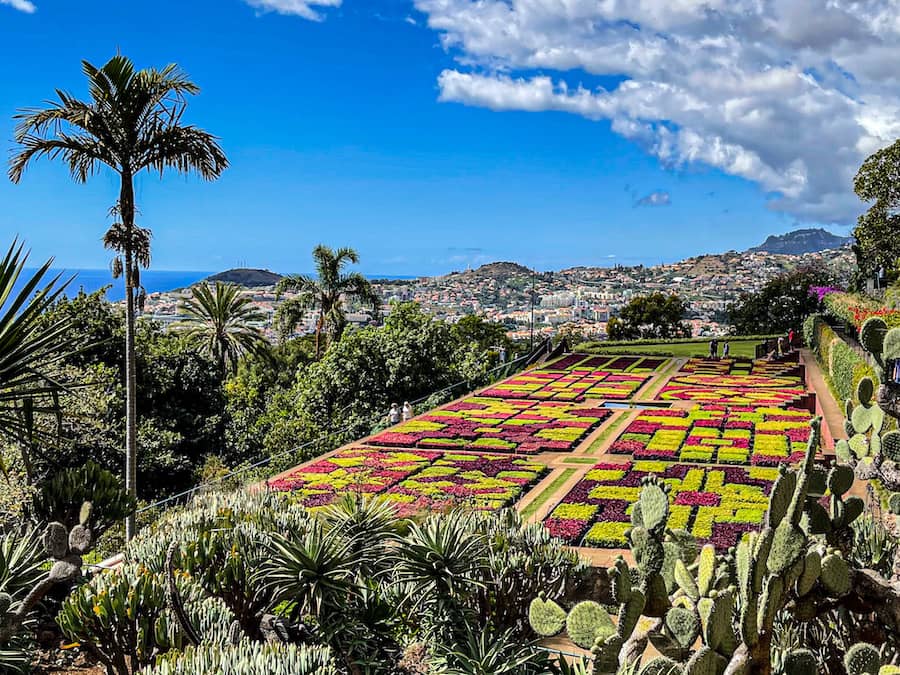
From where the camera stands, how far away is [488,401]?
2738 cm

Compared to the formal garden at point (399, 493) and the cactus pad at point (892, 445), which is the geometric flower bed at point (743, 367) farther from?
the cactus pad at point (892, 445)

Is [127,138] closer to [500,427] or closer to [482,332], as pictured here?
[500,427]

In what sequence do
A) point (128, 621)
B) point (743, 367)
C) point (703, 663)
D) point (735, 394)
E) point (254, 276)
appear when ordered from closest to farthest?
point (703, 663), point (128, 621), point (735, 394), point (743, 367), point (254, 276)

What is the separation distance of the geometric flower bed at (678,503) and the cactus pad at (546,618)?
7352mm

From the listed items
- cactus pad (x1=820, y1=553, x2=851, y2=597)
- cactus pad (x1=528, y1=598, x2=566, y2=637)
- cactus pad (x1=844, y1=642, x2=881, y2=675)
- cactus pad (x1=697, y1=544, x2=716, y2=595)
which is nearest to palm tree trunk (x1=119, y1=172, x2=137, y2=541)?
cactus pad (x1=528, y1=598, x2=566, y2=637)

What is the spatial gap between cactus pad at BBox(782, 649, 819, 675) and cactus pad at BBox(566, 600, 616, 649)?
87cm

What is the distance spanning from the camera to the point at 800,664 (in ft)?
12.9

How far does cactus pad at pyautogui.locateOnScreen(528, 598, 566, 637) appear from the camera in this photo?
15.4 ft

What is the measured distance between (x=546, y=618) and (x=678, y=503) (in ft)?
35.5

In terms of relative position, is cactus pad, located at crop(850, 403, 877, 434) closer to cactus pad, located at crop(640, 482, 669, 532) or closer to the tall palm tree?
cactus pad, located at crop(640, 482, 669, 532)

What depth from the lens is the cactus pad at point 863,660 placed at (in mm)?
3916

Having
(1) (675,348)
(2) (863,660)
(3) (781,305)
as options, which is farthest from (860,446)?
(3) (781,305)

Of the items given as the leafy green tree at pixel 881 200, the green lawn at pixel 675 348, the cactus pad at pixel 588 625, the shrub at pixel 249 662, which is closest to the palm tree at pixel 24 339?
the shrub at pixel 249 662

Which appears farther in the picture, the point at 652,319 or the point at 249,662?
the point at 652,319
